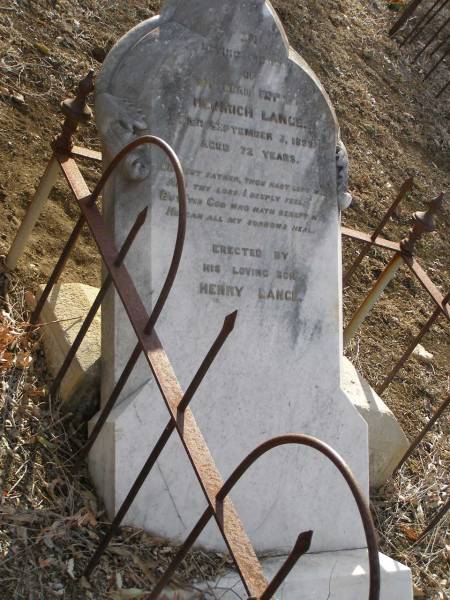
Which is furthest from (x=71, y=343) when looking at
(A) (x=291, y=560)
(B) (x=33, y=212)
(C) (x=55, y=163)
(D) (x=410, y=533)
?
(D) (x=410, y=533)

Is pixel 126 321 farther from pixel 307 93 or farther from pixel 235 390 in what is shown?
pixel 307 93

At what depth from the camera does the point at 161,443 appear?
2570 mm

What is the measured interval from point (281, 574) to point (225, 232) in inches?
71.7

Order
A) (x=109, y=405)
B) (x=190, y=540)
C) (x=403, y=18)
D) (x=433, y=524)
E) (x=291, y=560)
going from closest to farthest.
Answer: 1. (x=291, y=560)
2. (x=190, y=540)
3. (x=109, y=405)
4. (x=433, y=524)
5. (x=403, y=18)

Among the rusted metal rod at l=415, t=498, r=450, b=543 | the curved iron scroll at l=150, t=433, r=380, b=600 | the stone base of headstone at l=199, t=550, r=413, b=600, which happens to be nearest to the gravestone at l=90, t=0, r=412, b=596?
the stone base of headstone at l=199, t=550, r=413, b=600

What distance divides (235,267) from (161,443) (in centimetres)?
119

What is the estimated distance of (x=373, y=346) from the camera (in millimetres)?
5406

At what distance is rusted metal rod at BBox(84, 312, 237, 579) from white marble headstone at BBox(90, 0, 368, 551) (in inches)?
12.5

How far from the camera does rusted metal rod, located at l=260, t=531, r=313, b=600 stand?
6.44 ft

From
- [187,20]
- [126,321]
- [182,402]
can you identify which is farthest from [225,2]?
[182,402]

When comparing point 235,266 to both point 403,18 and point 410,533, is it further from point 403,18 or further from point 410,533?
point 403,18

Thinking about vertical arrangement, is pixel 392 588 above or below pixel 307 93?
below

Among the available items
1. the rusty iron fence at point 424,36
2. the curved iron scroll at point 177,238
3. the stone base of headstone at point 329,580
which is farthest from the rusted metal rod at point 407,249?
the rusty iron fence at point 424,36

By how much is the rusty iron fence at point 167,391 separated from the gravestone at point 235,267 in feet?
0.54
